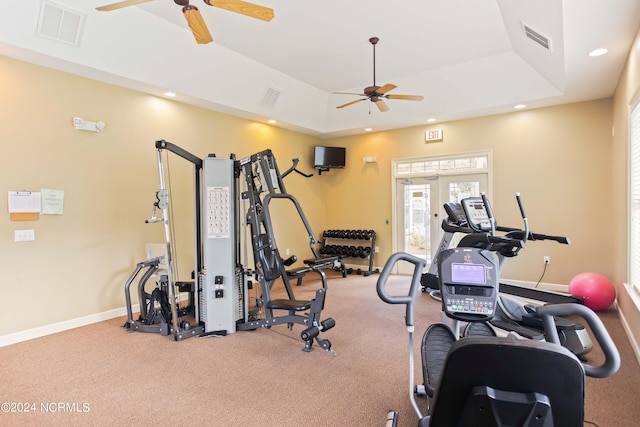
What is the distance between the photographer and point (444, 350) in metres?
2.32

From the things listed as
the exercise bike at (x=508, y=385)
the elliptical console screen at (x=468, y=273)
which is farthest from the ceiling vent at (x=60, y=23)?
the exercise bike at (x=508, y=385)

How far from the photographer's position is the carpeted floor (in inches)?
95.0

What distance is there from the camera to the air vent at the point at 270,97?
6113 millimetres

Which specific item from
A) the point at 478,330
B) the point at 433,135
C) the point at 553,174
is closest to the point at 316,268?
the point at 478,330

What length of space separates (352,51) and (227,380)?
448cm

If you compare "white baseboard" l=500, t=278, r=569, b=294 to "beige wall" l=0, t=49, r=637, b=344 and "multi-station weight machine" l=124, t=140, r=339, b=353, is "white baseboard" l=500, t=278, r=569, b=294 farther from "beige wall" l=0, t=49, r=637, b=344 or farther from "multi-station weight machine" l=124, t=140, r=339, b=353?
"multi-station weight machine" l=124, t=140, r=339, b=353

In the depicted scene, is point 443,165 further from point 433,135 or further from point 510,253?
point 510,253

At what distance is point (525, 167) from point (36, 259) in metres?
6.92

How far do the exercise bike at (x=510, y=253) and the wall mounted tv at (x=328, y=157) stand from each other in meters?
3.79

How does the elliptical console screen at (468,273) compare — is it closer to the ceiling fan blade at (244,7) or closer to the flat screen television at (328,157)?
the ceiling fan blade at (244,7)

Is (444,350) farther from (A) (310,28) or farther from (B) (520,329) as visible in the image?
(A) (310,28)

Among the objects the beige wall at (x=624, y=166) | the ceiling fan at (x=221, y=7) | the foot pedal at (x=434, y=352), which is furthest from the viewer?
the beige wall at (x=624, y=166)

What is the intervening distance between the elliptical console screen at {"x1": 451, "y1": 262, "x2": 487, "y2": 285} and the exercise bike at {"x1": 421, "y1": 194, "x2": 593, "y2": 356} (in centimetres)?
13

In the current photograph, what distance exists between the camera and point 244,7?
288 cm
